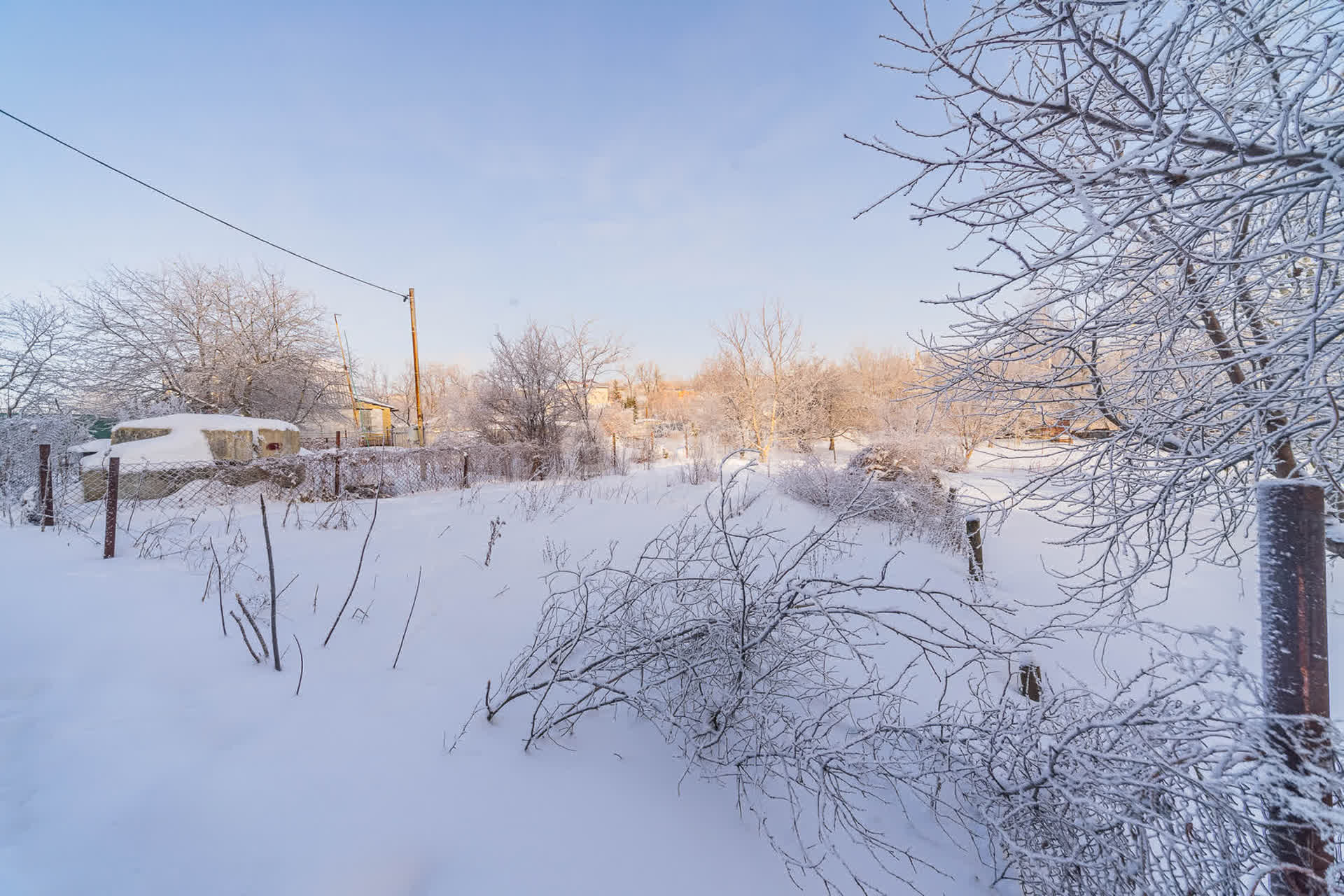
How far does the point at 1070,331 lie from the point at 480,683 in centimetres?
351

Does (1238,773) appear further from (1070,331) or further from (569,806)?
(569,806)

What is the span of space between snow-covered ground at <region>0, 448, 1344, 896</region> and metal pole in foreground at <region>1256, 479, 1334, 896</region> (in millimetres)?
1144

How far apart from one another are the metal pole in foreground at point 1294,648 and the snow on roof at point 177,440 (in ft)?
31.5

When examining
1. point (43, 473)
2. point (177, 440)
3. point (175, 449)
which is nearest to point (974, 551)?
point (43, 473)

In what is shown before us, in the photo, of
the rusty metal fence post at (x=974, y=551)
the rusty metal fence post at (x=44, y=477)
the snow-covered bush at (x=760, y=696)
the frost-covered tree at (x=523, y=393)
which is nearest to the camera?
the snow-covered bush at (x=760, y=696)

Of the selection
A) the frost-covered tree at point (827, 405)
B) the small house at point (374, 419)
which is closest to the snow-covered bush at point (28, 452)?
the small house at point (374, 419)

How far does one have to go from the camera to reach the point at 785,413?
21625 millimetres

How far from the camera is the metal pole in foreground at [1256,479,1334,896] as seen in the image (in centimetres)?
Result: 126

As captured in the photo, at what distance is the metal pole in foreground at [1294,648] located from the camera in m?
1.26

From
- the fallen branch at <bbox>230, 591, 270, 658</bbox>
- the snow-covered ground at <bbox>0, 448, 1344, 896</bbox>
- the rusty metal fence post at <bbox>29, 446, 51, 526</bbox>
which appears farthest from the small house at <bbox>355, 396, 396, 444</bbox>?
the fallen branch at <bbox>230, 591, 270, 658</bbox>

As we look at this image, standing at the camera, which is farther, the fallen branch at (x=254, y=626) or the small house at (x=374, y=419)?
the small house at (x=374, y=419)

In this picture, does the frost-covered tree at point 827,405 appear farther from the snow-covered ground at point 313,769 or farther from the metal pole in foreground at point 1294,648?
the metal pole in foreground at point 1294,648

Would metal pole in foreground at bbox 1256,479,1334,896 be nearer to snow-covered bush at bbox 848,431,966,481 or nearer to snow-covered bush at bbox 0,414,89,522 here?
snow-covered bush at bbox 848,431,966,481

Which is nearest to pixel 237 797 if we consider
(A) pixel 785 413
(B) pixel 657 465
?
(B) pixel 657 465
